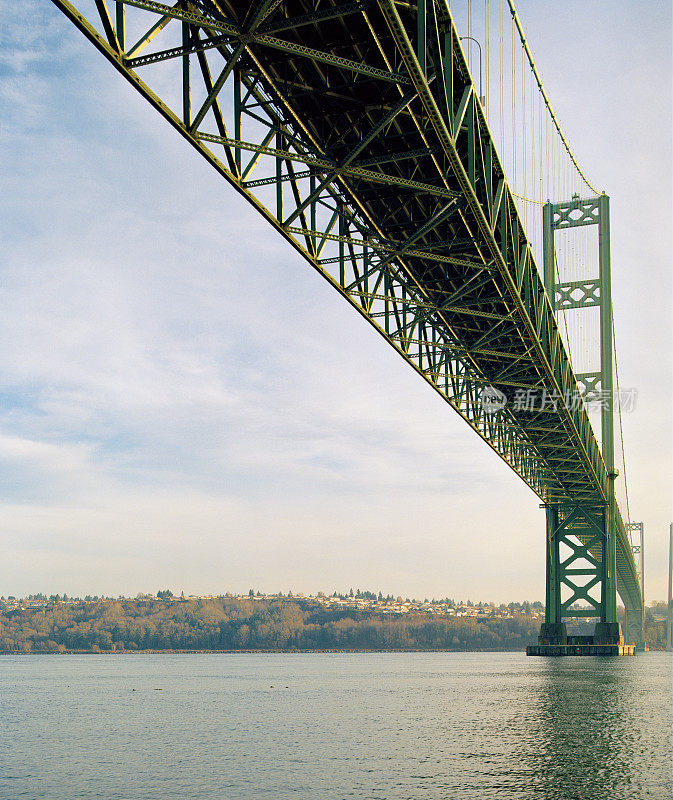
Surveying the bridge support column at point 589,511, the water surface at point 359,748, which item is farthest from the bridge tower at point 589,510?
the water surface at point 359,748

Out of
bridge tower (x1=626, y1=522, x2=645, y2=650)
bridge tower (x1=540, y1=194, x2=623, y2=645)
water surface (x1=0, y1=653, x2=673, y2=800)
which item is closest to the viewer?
water surface (x1=0, y1=653, x2=673, y2=800)

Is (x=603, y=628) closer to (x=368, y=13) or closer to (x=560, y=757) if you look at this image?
(x=560, y=757)

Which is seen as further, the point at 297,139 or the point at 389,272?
the point at 389,272

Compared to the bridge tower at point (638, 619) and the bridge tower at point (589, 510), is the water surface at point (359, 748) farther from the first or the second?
the bridge tower at point (638, 619)

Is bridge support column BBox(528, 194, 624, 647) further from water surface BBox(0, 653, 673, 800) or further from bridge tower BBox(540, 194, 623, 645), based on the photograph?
water surface BBox(0, 653, 673, 800)

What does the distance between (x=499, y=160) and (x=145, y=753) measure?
15.5 metres

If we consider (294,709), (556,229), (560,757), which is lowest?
(294,709)

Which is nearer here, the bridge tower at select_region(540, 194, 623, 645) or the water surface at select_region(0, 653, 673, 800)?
the water surface at select_region(0, 653, 673, 800)

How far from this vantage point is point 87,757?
19.9 metres

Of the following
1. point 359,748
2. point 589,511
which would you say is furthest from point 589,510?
point 359,748

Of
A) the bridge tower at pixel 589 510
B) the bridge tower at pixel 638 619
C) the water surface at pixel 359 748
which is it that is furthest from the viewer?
the bridge tower at pixel 638 619

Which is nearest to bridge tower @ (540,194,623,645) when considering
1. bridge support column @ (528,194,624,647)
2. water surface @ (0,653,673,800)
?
bridge support column @ (528,194,624,647)

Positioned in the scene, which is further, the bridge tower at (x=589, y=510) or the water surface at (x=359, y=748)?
the bridge tower at (x=589, y=510)

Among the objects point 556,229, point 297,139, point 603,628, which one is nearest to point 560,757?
point 297,139
